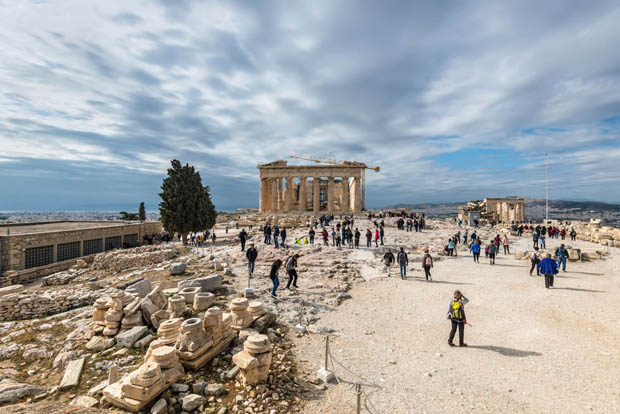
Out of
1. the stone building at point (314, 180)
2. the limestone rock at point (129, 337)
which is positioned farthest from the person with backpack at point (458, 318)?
the stone building at point (314, 180)

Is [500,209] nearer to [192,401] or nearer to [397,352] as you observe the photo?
[397,352]

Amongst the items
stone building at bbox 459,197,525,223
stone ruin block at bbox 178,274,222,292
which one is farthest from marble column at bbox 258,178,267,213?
stone ruin block at bbox 178,274,222,292

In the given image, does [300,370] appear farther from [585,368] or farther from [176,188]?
[176,188]

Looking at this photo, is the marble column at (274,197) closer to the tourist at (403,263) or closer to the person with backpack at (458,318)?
the tourist at (403,263)

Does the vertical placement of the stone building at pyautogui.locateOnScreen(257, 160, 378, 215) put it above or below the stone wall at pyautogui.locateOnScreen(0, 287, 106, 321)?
above

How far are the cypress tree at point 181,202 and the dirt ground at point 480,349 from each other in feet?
65.4

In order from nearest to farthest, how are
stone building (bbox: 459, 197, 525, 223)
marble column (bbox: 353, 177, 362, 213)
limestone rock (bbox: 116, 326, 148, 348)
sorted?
limestone rock (bbox: 116, 326, 148, 348)
stone building (bbox: 459, 197, 525, 223)
marble column (bbox: 353, 177, 362, 213)

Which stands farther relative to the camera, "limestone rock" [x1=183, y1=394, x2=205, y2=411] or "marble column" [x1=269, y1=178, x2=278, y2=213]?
"marble column" [x1=269, y1=178, x2=278, y2=213]

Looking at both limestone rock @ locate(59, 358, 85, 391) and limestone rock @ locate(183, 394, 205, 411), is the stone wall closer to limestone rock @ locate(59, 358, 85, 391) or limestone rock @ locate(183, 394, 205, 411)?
limestone rock @ locate(59, 358, 85, 391)

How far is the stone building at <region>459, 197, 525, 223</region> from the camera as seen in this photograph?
45.7m

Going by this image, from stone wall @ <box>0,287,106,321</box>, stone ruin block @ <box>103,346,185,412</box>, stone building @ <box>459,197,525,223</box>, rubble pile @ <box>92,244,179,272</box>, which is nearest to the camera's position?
stone ruin block @ <box>103,346,185,412</box>

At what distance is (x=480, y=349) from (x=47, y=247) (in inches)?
1093

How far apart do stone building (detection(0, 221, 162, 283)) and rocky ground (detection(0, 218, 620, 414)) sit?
1093 centimetres

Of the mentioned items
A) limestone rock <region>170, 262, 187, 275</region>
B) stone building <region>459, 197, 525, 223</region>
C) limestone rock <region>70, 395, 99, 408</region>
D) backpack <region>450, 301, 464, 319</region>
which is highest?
stone building <region>459, 197, 525, 223</region>
